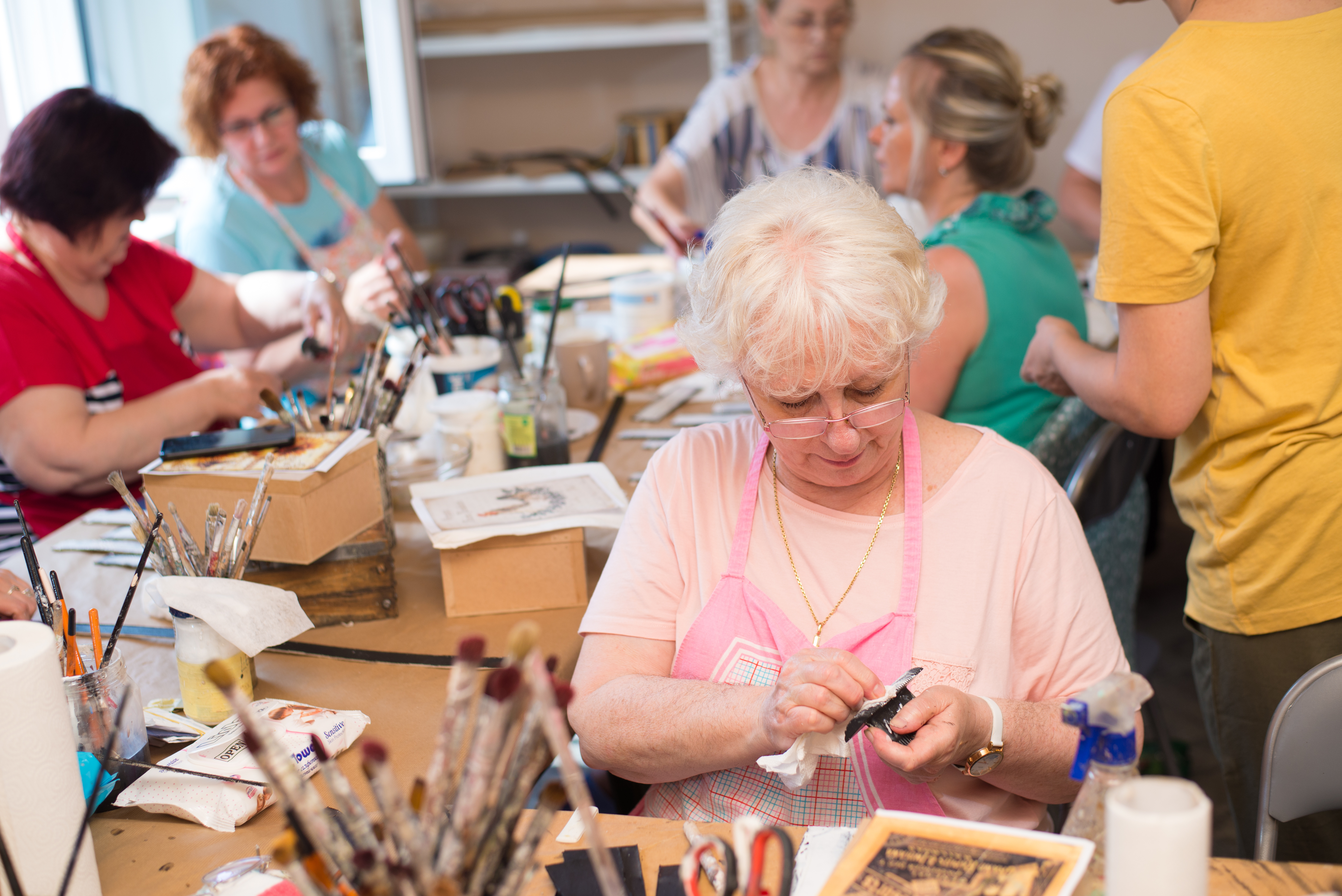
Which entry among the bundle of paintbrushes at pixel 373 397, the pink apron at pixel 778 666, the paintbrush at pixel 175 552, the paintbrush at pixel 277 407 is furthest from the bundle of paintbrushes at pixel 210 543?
the pink apron at pixel 778 666

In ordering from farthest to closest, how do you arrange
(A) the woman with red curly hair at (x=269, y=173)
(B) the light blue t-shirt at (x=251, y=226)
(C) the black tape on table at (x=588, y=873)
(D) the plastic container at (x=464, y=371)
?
(B) the light blue t-shirt at (x=251, y=226) → (A) the woman with red curly hair at (x=269, y=173) → (D) the plastic container at (x=464, y=371) → (C) the black tape on table at (x=588, y=873)

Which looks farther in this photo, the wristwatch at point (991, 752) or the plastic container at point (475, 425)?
the plastic container at point (475, 425)

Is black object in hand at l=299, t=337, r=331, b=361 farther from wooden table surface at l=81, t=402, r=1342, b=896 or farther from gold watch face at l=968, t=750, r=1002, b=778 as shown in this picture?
gold watch face at l=968, t=750, r=1002, b=778

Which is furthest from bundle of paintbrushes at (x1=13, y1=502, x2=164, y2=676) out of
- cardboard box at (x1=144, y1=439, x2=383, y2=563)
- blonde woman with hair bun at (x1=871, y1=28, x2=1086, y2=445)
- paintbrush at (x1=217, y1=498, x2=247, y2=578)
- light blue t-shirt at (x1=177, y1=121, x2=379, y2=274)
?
light blue t-shirt at (x1=177, y1=121, x2=379, y2=274)

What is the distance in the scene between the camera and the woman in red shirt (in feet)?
6.32

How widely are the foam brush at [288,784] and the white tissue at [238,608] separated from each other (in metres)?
0.49

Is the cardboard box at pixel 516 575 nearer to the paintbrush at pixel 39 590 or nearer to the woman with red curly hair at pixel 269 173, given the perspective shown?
the paintbrush at pixel 39 590

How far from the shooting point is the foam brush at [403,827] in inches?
26.2

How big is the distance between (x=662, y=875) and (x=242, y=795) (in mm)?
426

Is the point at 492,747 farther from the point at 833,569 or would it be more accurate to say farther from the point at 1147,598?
the point at 1147,598

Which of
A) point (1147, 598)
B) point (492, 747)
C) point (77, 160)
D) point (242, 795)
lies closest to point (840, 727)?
point (492, 747)

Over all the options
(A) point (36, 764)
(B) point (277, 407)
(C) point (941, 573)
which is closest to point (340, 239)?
(B) point (277, 407)

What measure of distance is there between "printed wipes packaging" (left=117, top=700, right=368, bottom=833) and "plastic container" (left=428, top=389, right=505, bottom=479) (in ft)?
2.35

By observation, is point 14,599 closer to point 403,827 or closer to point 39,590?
point 39,590
